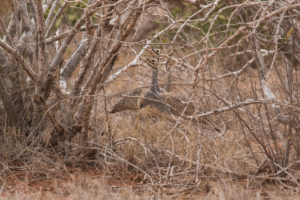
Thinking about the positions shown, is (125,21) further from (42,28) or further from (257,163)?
(257,163)

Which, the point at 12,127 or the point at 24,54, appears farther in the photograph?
the point at 24,54

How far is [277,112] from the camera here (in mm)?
3164

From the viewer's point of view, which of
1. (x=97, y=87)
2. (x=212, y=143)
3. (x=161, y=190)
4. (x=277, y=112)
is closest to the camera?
(x=277, y=112)

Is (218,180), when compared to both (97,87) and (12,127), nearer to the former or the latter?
(97,87)

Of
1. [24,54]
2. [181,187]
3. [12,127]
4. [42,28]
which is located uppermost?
[42,28]

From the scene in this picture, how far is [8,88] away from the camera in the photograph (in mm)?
4566

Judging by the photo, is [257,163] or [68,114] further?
[68,114]

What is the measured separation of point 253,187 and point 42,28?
231cm

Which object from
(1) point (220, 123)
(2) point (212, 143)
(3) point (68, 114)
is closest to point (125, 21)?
(3) point (68, 114)

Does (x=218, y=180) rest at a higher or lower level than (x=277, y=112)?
lower

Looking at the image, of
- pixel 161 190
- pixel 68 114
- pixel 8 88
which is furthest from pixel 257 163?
pixel 8 88

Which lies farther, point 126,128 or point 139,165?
point 126,128

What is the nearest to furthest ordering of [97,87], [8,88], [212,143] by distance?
[97,87] < [212,143] < [8,88]

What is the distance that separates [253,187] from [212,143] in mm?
959
